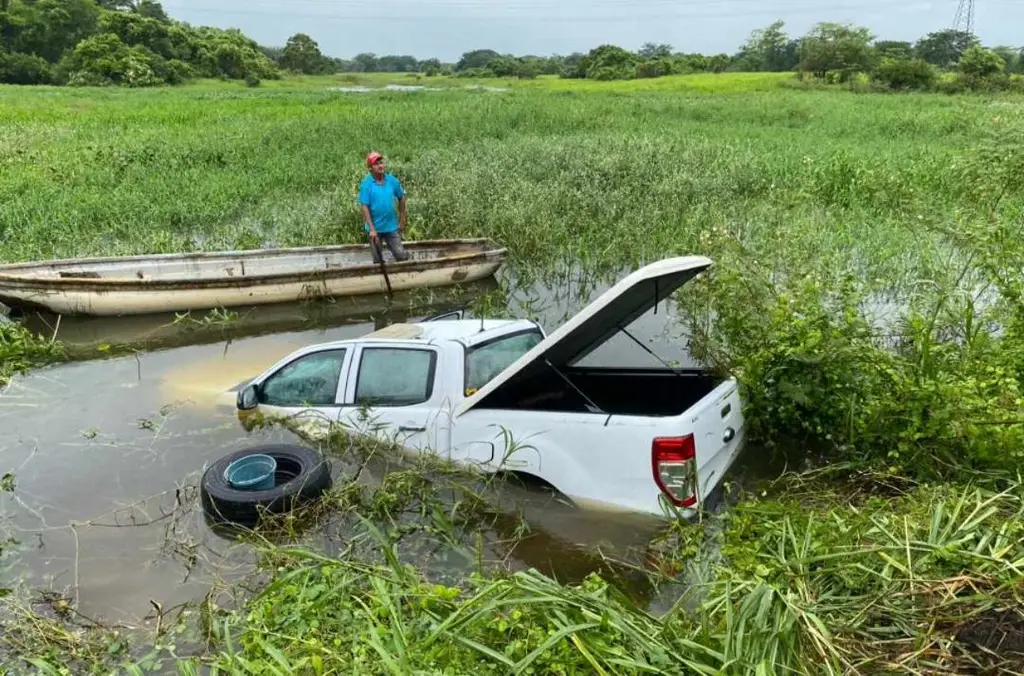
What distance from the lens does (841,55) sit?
59656 millimetres

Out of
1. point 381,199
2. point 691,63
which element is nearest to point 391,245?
point 381,199

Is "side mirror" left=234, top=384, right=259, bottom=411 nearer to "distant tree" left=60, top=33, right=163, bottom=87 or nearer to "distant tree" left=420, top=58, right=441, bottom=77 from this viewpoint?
"distant tree" left=60, top=33, right=163, bottom=87

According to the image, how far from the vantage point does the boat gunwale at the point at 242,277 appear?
1132 centimetres

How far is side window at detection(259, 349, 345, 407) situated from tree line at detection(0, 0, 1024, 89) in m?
52.4

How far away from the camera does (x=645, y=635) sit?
3250 millimetres

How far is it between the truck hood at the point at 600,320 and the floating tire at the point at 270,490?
1333 millimetres

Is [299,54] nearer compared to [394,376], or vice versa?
[394,376]

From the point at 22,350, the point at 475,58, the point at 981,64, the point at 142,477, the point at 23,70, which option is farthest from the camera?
the point at 475,58

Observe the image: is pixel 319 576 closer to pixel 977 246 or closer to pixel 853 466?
pixel 853 466

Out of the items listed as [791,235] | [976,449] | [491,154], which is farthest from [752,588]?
[491,154]

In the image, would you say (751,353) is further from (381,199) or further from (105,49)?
(105,49)

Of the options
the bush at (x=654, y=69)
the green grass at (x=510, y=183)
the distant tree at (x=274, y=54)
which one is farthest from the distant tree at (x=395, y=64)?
the green grass at (x=510, y=183)

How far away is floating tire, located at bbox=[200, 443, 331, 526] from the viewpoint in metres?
5.82

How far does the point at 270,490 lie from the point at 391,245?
7.94 meters
